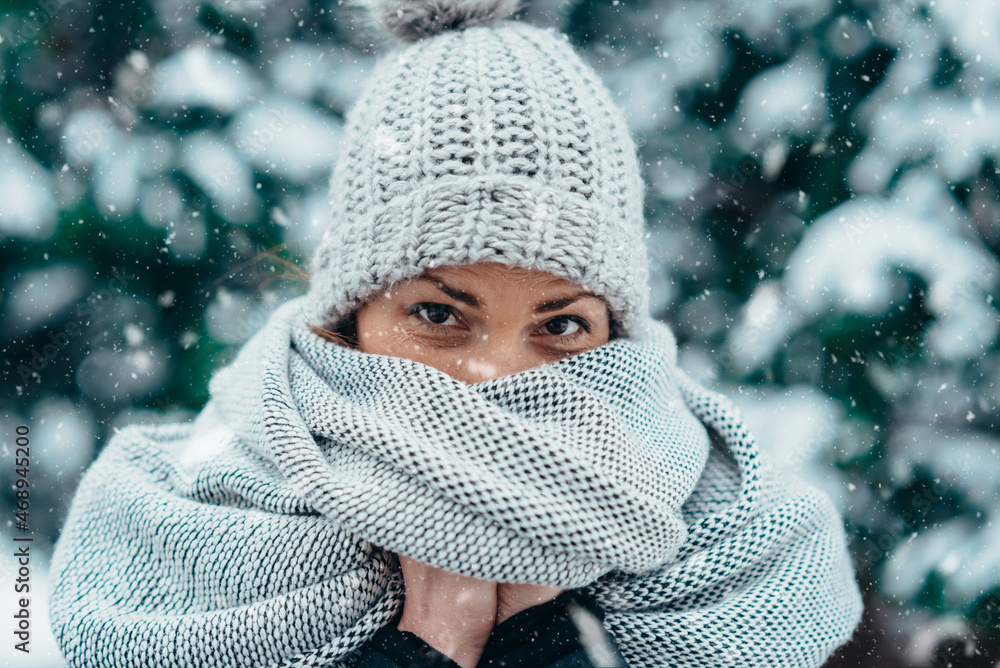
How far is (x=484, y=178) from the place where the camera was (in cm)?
102

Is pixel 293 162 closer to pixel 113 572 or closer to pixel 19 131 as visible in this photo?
pixel 19 131

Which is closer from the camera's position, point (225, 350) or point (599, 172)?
point (599, 172)

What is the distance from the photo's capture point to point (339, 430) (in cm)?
103

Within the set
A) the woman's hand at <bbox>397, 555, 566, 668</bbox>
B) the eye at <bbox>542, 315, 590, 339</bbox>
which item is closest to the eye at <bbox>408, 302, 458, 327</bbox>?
the eye at <bbox>542, 315, 590, 339</bbox>

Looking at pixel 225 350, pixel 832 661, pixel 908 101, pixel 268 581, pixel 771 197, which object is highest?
pixel 908 101

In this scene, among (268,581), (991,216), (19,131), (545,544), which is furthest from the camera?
(991,216)

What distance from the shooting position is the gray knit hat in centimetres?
102

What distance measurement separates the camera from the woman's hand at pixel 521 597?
1.07 meters

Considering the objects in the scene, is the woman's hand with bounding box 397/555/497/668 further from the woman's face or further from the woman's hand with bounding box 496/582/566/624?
the woman's face

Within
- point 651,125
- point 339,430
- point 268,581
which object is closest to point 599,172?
point 339,430

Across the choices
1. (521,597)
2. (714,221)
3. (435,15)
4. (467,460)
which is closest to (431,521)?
(467,460)

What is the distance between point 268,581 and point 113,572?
1.36ft

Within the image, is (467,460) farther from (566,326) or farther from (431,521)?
(566,326)

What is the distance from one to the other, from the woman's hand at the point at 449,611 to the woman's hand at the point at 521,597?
3 cm
